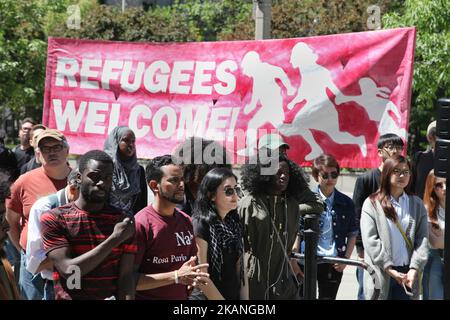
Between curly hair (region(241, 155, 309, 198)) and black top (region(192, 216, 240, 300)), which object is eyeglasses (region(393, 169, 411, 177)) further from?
black top (region(192, 216, 240, 300))

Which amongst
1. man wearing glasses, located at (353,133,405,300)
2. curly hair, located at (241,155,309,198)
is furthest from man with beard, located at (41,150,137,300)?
man wearing glasses, located at (353,133,405,300)

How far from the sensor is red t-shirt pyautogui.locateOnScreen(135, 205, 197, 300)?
5.05 metres

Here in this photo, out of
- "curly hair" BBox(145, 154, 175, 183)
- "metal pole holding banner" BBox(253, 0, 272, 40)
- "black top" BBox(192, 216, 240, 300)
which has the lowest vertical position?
"black top" BBox(192, 216, 240, 300)

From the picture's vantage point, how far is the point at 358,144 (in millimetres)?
7766

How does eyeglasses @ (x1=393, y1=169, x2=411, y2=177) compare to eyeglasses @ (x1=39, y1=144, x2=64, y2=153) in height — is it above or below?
below

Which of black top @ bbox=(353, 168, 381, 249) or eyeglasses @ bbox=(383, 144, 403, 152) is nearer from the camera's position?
eyeglasses @ bbox=(383, 144, 403, 152)

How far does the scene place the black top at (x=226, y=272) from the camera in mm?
5328

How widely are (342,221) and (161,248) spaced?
7.95ft

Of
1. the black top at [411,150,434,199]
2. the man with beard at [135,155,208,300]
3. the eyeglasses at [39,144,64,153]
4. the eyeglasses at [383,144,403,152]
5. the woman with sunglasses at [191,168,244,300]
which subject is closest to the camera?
the man with beard at [135,155,208,300]

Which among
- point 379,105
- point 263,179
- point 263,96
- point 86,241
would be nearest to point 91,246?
point 86,241

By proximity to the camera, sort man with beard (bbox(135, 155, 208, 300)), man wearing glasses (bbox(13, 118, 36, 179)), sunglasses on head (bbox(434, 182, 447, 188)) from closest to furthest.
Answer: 1. man with beard (bbox(135, 155, 208, 300))
2. sunglasses on head (bbox(434, 182, 447, 188))
3. man wearing glasses (bbox(13, 118, 36, 179))

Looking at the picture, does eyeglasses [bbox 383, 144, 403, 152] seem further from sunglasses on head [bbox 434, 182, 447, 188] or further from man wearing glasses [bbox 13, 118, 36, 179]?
man wearing glasses [bbox 13, 118, 36, 179]

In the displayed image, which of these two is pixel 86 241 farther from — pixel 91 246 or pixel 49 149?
pixel 49 149

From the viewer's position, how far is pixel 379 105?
7586 mm
